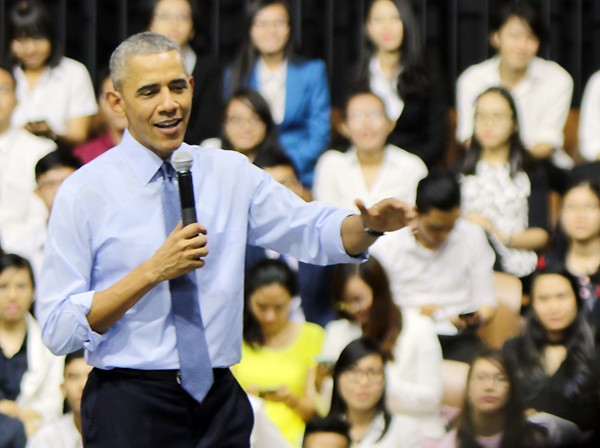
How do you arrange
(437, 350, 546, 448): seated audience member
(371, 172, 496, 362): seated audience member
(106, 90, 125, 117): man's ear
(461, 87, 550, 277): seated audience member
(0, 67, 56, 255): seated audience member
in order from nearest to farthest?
1. (106, 90, 125, 117): man's ear
2. (437, 350, 546, 448): seated audience member
3. (371, 172, 496, 362): seated audience member
4. (461, 87, 550, 277): seated audience member
5. (0, 67, 56, 255): seated audience member

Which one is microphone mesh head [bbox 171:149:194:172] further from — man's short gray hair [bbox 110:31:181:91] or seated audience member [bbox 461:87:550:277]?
seated audience member [bbox 461:87:550:277]

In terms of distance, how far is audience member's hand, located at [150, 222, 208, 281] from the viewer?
241 cm

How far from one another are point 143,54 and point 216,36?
3.62 metres

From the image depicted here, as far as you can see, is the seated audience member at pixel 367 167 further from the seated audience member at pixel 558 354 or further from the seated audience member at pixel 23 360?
the seated audience member at pixel 23 360

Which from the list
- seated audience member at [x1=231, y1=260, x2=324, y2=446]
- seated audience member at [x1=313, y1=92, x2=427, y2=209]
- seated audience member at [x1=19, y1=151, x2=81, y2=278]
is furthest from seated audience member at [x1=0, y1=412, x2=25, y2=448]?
seated audience member at [x1=313, y1=92, x2=427, y2=209]

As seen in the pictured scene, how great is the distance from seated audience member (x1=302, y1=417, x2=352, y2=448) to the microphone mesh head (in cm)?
193

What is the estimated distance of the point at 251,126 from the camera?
17.5ft

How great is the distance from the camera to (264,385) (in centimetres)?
460

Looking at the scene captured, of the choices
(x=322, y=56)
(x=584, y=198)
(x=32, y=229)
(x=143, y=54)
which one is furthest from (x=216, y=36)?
(x=143, y=54)

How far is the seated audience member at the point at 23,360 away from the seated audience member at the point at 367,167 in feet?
3.81

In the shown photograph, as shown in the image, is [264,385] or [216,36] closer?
[264,385]

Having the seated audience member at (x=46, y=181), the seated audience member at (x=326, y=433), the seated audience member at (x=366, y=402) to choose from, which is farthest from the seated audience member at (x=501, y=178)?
the seated audience member at (x=46, y=181)

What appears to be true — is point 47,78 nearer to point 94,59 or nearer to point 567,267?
point 94,59

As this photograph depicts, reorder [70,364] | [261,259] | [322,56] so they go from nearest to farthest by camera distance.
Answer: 1. [70,364]
2. [261,259]
3. [322,56]
